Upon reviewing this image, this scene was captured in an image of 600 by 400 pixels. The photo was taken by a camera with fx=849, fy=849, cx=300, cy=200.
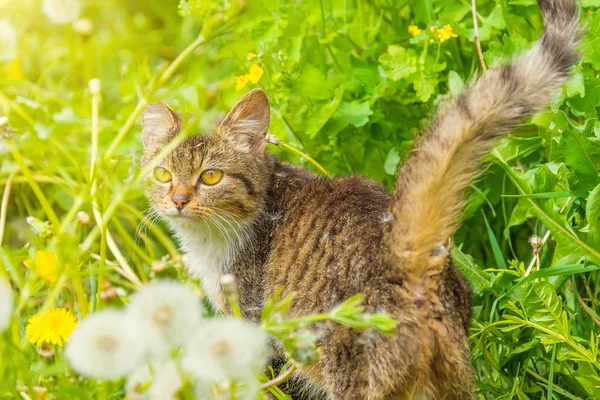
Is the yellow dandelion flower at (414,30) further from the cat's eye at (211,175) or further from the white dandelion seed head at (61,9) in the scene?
the white dandelion seed head at (61,9)

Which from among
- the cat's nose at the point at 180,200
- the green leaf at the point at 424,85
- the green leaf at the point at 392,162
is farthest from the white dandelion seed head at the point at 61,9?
the green leaf at the point at 392,162

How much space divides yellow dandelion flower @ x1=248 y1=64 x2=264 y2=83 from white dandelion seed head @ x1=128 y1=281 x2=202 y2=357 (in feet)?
5.95

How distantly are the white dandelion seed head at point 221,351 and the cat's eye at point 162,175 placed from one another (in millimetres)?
1620

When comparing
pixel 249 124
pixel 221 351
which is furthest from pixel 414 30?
pixel 221 351

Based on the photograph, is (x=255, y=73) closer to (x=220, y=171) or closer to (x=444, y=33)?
(x=220, y=171)

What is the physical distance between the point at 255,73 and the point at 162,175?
55cm

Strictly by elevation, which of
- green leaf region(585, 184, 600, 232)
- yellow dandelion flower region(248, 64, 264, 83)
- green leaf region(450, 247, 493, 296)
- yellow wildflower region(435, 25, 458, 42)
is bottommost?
green leaf region(450, 247, 493, 296)

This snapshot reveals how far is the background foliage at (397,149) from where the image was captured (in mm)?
2793

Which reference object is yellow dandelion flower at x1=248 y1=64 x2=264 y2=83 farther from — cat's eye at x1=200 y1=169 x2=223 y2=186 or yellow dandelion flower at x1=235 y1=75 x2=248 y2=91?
cat's eye at x1=200 y1=169 x2=223 y2=186

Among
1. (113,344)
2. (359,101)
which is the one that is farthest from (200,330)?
(359,101)

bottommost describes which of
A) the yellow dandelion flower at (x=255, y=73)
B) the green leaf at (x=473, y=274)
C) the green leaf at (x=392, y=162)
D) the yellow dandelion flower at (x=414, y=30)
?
the green leaf at (x=473, y=274)

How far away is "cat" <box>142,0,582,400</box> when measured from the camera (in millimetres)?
2170

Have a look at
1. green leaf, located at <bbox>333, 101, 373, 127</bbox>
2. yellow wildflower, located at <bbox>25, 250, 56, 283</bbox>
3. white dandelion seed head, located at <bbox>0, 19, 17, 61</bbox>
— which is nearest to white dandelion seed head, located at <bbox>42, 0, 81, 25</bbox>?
white dandelion seed head, located at <bbox>0, 19, 17, 61</bbox>

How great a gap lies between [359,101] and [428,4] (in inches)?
19.0
